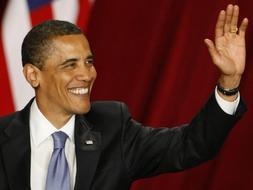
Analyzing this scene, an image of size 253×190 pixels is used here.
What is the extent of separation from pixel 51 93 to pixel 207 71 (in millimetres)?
798

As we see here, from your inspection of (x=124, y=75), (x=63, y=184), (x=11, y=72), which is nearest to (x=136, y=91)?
(x=124, y=75)

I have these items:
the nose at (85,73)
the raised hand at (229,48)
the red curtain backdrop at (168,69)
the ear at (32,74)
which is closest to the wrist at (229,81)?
the raised hand at (229,48)

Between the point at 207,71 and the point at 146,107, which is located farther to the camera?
the point at 146,107

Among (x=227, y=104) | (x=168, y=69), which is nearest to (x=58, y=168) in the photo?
(x=227, y=104)

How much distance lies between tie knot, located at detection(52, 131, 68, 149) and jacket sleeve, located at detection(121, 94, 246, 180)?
12 centimetres

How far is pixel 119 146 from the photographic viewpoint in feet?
4.81

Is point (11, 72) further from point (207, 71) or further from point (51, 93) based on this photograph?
point (51, 93)

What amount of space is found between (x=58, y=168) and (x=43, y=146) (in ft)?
0.23

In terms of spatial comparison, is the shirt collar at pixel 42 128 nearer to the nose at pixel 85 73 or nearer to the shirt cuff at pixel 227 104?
the nose at pixel 85 73

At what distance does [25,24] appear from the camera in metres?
2.44

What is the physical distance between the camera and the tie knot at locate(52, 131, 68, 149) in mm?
1420

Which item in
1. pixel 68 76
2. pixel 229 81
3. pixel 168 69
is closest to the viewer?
pixel 229 81

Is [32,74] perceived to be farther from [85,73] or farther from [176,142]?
[176,142]

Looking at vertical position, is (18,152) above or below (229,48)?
below
